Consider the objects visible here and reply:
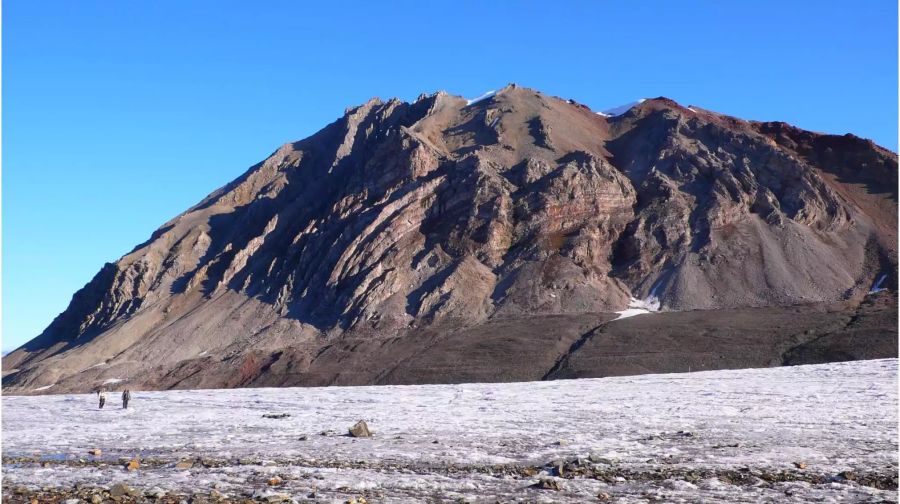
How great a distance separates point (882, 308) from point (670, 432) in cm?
5869

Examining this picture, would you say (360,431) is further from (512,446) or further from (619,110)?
(619,110)

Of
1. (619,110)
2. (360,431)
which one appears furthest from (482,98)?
(360,431)

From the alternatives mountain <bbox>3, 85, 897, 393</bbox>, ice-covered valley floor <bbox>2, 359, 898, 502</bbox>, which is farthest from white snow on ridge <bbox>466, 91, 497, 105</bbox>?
ice-covered valley floor <bbox>2, 359, 898, 502</bbox>

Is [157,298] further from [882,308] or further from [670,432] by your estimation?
[670,432]

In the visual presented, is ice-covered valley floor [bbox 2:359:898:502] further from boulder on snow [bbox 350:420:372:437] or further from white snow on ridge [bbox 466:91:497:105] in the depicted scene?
white snow on ridge [bbox 466:91:497:105]

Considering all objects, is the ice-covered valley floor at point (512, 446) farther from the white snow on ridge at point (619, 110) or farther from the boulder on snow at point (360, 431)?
the white snow on ridge at point (619, 110)

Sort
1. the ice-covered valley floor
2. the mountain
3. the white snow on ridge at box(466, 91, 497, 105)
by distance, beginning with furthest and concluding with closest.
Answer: the white snow on ridge at box(466, 91, 497, 105), the mountain, the ice-covered valley floor

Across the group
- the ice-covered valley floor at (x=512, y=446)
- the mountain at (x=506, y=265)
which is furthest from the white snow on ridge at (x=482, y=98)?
the ice-covered valley floor at (x=512, y=446)

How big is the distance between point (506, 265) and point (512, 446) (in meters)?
72.8

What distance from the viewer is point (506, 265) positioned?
96.4 metres

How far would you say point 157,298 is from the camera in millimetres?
103438

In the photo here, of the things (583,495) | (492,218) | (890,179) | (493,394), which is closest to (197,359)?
(492,218)

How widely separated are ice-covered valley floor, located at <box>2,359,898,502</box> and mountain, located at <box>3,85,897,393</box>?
98.1 ft

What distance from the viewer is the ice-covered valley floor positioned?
17812 mm
